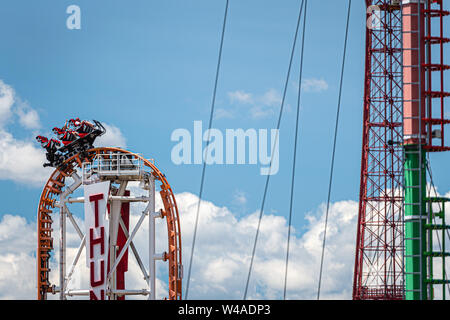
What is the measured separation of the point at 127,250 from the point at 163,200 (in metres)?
4.13

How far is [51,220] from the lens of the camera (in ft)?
225

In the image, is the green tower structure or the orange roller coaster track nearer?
the green tower structure

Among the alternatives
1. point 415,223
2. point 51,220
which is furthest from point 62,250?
point 415,223

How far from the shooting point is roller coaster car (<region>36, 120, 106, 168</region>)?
6662 centimetres

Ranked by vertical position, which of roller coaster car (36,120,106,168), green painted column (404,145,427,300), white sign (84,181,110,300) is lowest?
green painted column (404,145,427,300)

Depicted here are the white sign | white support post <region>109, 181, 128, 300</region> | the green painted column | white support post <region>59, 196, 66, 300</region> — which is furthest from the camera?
white support post <region>59, 196, 66, 300</region>

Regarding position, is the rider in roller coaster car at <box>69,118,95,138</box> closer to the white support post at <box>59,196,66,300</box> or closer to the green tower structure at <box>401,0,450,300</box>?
the white support post at <box>59,196,66,300</box>

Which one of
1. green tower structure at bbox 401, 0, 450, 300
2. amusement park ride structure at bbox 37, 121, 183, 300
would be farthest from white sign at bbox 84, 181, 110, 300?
green tower structure at bbox 401, 0, 450, 300

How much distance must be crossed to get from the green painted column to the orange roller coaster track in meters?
23.6

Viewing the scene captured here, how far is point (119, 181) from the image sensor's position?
213ft

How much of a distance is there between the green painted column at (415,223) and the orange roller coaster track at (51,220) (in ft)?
77.6

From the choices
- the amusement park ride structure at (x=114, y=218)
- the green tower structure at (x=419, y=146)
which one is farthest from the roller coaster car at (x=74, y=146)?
the green tower structure at (x=419, y=146)

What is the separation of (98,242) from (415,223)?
26636 millimetres
